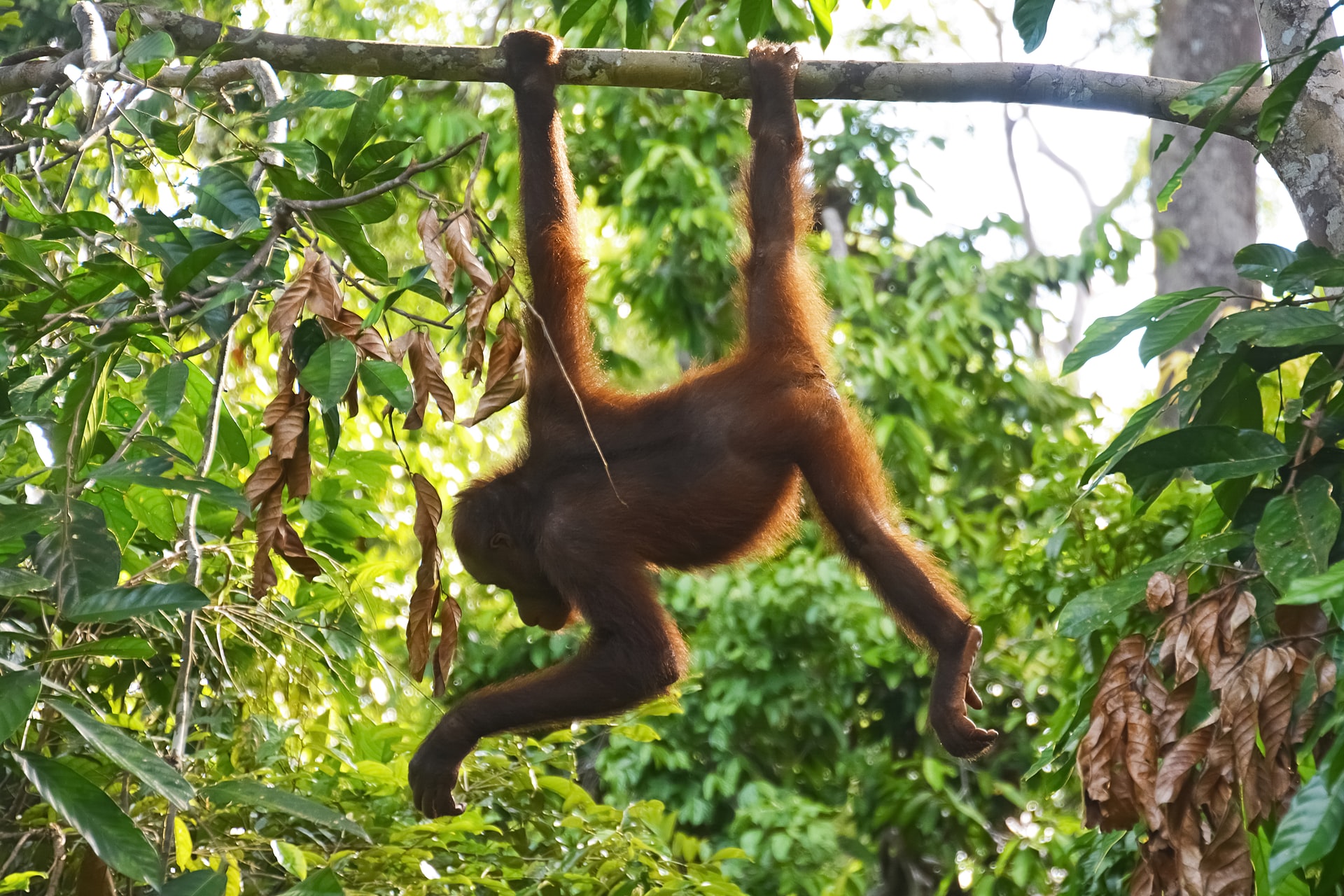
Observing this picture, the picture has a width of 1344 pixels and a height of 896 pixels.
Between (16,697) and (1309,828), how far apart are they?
5.00 feet

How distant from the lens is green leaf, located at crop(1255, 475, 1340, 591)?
5.23 feet

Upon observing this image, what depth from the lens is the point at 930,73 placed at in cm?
288

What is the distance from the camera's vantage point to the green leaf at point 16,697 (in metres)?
1.56

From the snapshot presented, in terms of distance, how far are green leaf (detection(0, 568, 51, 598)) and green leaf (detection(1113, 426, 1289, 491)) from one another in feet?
5.15

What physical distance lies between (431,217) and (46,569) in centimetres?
82

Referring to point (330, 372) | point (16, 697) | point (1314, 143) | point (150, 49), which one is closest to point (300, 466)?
point (330, 372)

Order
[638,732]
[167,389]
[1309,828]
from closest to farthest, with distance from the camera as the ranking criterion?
1. [1309,828]
2. [167,389]
3. [638,732]

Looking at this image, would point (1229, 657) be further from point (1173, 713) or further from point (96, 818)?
point (96, 818)

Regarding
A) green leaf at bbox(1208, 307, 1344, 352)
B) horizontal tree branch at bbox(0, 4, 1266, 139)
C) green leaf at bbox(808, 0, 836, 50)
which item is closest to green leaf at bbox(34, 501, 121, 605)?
horizontal tree branch at bbox(0, 4, 1266, 139)

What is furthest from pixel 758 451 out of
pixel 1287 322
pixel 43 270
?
pixel 43 270

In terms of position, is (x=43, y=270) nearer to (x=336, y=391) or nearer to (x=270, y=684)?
(x=336, y=391)

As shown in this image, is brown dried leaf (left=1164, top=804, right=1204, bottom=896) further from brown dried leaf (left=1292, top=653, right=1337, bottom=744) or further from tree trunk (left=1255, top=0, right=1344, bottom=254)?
tree trunk (left=1255, top=0, right=1344, bottom=254)

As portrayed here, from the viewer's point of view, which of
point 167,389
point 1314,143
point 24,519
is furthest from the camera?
point 1314,143

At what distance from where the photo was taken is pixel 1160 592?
172 cm
